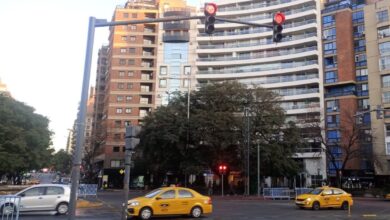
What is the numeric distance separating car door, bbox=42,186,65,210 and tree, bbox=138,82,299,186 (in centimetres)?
2928

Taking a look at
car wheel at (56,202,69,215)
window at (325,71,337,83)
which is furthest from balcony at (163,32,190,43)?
car wheel at (56,202,69,215)

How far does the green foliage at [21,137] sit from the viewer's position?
43.7 metres

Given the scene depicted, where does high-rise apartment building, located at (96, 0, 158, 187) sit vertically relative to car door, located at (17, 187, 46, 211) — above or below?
above

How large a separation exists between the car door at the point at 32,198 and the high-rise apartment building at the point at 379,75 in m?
53.2

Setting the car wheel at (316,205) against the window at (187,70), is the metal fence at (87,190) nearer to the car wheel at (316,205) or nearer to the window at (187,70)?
the car wheel at (316,205)

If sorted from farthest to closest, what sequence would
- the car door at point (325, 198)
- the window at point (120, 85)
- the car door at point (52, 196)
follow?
the window at point (120, 85), the car door at point (325, 198), the car door at point (52, 196)

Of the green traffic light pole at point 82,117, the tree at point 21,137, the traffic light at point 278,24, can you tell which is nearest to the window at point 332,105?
the tree at point 21,137

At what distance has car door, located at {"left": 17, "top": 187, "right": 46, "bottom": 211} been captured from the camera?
21641 millimetres

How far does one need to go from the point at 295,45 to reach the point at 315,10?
737cm

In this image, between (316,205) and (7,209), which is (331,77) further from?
(7,209)

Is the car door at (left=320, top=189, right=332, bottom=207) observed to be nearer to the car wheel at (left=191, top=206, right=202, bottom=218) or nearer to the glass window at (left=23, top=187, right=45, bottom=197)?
the car wheel at (left=191, top=206, right=202, bottom=218)

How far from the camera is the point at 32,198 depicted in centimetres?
2189

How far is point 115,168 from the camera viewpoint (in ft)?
273

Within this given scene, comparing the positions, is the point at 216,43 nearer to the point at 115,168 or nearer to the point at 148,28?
the point at 148,28
